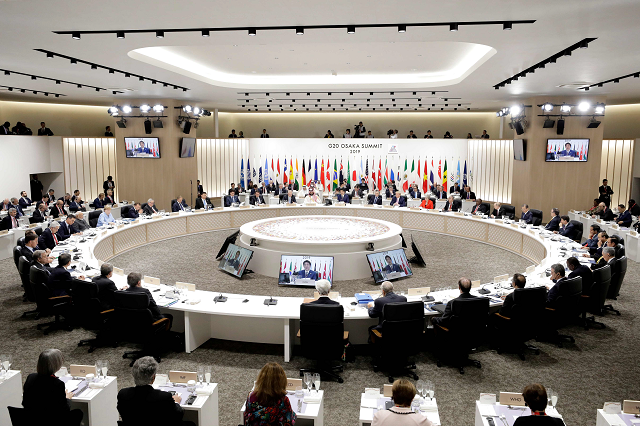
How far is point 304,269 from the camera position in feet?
30.9

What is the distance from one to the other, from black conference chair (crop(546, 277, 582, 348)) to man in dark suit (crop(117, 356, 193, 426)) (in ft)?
17.4

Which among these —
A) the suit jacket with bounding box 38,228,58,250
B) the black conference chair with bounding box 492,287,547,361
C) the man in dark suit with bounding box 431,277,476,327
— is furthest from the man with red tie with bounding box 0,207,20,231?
the black conference chair with bounding box 492,287,547,361

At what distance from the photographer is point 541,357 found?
Result: 6336 millimetres

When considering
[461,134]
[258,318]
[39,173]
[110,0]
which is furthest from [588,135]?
[39,173]

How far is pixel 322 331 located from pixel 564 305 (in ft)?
11.6

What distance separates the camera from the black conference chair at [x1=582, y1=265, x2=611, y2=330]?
7278 mm

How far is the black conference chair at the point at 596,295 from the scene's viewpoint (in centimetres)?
728

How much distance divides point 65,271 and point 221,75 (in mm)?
8259

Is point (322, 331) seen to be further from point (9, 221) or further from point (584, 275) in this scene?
point (9, 221)

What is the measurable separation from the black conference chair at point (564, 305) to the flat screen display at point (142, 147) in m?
14.2

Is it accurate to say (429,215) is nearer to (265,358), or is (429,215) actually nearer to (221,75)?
(221,75)

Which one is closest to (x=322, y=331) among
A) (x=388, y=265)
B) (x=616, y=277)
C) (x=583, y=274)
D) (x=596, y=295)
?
(x=583, y=274)

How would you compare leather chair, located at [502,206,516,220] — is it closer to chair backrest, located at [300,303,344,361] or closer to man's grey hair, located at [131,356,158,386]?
chair backrest, located at [300,303,344,361]

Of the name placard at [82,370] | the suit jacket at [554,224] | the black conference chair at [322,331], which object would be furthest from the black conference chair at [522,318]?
the suit jacket at [554,224]
